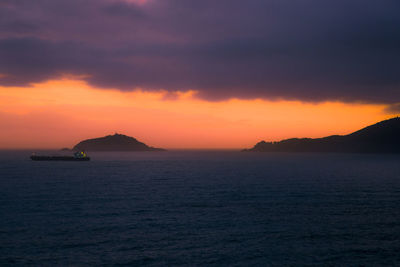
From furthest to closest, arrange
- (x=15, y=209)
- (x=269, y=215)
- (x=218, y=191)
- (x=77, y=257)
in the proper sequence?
1. (x=218, y=191)
2. (x=15, y=209)
3. (x=269, y=215)
4. (x=77, y=257)

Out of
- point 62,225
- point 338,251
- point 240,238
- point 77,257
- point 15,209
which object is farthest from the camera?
point 15,209

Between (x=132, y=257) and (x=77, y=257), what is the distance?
480cm

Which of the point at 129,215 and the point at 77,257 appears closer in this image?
the point at 77,257

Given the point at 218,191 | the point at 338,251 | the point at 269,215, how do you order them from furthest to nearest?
1. the point at 218,191
2. the point at 269,215
3. the point at 338,251

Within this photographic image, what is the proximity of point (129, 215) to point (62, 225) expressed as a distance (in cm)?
962

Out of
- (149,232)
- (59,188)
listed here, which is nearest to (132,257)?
(149,232)

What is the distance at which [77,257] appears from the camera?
1141 inches

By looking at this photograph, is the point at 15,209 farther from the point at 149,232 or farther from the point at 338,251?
the point at 338,251

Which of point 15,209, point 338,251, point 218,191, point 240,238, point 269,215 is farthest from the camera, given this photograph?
point 218,191

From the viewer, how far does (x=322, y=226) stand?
132 ft

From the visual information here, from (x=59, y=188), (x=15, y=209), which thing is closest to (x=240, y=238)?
(x=15, y=209)

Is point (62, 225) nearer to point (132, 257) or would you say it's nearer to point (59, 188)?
point (132, 257)

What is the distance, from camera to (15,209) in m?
49.9

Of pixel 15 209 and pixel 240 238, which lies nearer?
pixel 240 238
